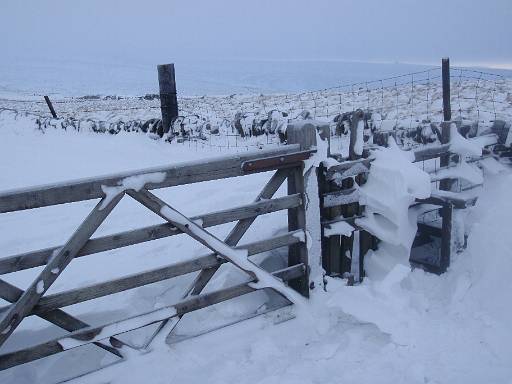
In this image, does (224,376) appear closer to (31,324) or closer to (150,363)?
(150,363)

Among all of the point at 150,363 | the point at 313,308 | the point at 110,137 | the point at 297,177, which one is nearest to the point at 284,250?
the point at 313,308

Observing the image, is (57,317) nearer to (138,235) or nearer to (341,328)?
(138,235)

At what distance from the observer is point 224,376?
362cm

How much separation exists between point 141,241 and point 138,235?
0.22ft

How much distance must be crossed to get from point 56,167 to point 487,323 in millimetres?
10111

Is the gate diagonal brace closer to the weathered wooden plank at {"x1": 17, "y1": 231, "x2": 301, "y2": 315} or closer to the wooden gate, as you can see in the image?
the wooden gate

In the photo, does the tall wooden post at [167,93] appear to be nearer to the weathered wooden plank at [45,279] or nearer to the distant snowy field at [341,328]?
the distant snowy field at [341,328]

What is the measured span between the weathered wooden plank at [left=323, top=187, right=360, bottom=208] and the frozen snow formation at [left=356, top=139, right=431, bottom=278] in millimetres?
90

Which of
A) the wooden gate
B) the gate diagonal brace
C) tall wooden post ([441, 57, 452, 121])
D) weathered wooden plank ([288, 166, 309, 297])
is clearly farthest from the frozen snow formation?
tall wooden post ([441, 57, 452, 121])

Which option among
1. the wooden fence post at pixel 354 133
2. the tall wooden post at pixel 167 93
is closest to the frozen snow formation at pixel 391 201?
the wooden fence post at pixel 354 133

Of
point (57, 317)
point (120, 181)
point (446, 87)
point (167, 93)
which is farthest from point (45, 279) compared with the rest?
point (167, 93)

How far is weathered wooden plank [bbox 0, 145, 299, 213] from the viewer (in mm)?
3127

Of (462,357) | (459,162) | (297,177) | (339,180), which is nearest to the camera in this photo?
(462,357)

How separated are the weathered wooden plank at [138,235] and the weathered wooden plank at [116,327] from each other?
67cm
